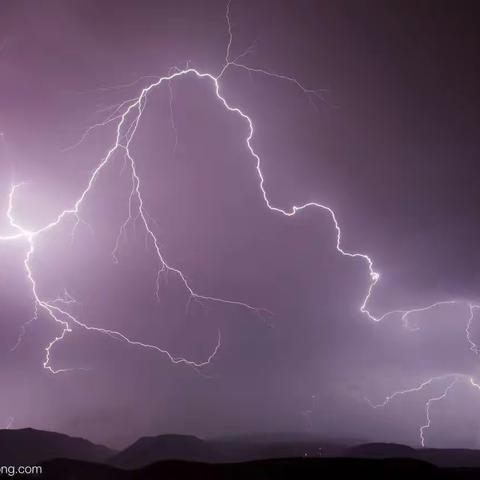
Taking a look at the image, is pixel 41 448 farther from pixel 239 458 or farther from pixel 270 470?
pixel 270 470

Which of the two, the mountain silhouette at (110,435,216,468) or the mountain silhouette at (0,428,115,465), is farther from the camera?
the mountain silhouette at (110,435,216,468)

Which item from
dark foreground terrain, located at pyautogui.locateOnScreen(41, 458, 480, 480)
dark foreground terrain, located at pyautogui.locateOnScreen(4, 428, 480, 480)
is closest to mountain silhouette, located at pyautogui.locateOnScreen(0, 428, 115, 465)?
dark foreground terrain, located at pyautogui.locateOnScreen(4, 428, 480, 480)

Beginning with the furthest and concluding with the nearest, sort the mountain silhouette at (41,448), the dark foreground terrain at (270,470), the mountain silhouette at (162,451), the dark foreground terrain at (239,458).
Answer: the mountain silhouette at (162,451), the mountain silhouette at (41,448), the dark foreground terrain at (239,458), the dark foreground terrain at (270,470)

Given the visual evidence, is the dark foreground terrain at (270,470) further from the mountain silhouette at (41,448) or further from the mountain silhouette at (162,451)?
the mountain silhouette at (162,451)

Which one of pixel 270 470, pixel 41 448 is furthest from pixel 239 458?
pixel 41 448

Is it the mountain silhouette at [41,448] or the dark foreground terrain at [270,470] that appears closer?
the dark foreground terrain at [270,470]

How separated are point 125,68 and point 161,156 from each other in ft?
5.61

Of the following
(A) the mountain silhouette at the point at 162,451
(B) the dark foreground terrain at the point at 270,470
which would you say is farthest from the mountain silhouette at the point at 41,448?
(B) the dark foreground terrain at the point at 270,470

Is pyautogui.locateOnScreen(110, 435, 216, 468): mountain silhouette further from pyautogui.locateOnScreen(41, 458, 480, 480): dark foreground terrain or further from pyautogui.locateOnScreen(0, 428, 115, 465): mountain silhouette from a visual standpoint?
pyautogui.locateOnScreen(41, 458, 480, 480): dark foreground terrain

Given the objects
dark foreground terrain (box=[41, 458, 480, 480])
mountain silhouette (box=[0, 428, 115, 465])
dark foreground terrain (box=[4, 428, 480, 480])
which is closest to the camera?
dark foreground terrain (box=[41, 458, 480, 480])

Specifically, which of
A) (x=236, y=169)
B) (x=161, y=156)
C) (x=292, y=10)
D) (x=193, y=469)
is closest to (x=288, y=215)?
(x=236, y=169)

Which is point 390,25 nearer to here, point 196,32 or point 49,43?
point 196,32

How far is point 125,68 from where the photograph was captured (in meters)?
8.88

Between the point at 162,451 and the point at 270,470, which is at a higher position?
the point at 162,451
